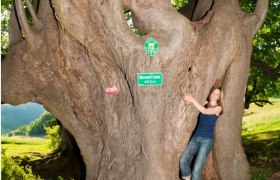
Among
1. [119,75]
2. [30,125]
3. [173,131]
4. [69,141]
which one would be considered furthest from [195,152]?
[30,125]

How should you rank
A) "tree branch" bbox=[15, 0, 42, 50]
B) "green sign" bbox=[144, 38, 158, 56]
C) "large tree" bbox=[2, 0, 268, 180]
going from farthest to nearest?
"tree branch" bbox=[15, 0, 42, 50] < "large tree" bbox=[2, 0, 268, 180] < "green sign" bbox=[144, 38, 158, 56]

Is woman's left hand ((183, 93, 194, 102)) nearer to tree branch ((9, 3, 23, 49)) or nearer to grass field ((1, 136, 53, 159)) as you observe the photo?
tree branch ((9, 3, 23, 49))

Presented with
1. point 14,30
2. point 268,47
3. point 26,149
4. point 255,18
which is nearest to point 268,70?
point 268,47

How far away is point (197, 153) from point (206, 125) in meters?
0.60

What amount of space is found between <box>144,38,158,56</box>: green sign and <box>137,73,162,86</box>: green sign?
0.38 metres

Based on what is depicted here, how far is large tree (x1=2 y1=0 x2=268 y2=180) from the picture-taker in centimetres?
649

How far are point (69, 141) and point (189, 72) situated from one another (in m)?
11.0

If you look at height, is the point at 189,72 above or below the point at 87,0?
below

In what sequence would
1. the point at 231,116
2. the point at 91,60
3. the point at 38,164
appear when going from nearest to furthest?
the point at 91,60, the point at 231,116, the point at 38,164

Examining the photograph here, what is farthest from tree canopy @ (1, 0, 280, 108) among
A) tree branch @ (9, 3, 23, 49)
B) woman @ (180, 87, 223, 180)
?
woman @ (180, 87, 223, 180)

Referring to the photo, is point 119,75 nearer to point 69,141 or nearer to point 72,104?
point 72,104

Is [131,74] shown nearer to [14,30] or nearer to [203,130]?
[203,130]

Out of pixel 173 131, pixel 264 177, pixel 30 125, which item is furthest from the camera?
pixel 30 125

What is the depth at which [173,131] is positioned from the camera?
6746mm
